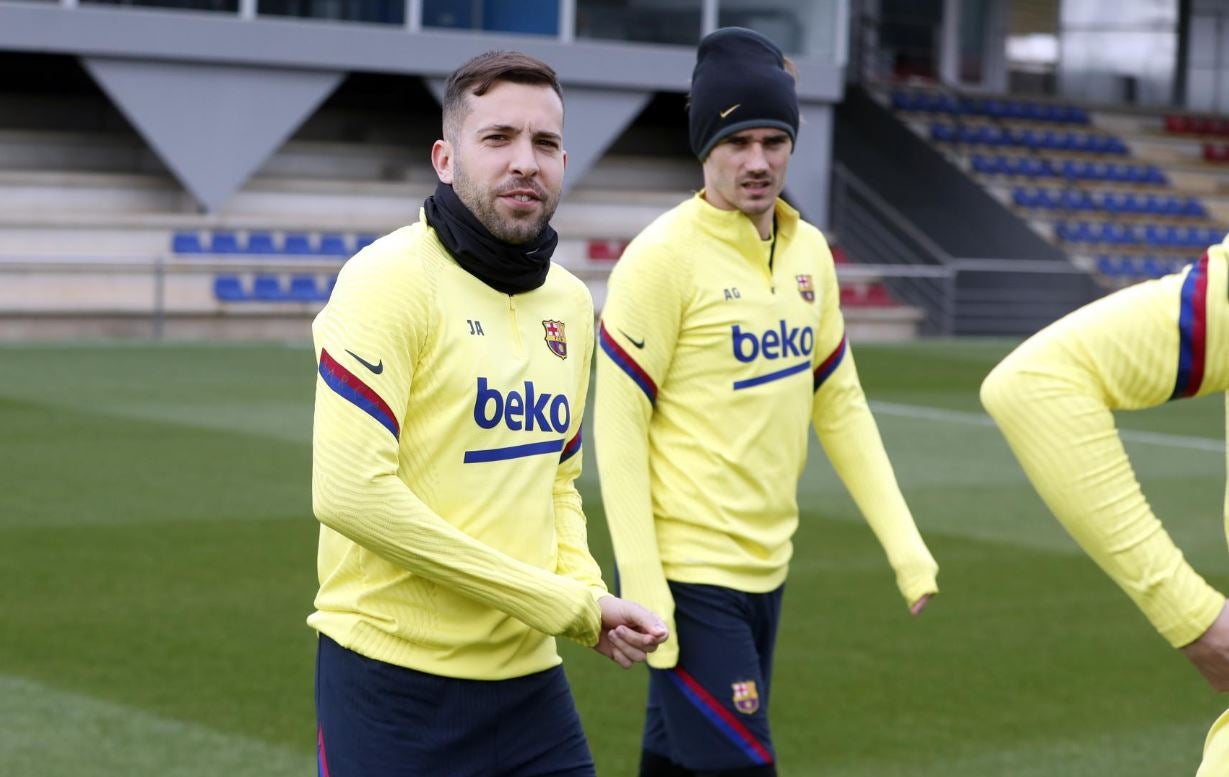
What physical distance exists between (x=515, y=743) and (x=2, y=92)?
26851 mm

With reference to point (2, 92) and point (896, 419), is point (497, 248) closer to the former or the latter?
point (896, 419)

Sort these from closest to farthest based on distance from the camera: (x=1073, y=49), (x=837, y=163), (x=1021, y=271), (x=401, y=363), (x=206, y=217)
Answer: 1. (x=401, y=363)
2. (x=206, y=217)
3. (x=1021, y=271)
4. (x=837, y=163)
5. (x=1073, y=49)

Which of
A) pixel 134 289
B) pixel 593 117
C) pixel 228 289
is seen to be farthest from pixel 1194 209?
pixel 134 289

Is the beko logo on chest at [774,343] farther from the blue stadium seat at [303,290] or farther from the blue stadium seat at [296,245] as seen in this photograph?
the blue stadium seat at [296,245]

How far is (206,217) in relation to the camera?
2675 cm

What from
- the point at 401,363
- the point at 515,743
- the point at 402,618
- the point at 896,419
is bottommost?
the point at 896,419

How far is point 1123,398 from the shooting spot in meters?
2.85

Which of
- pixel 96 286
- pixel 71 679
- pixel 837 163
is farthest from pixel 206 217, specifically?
pixel 71 679

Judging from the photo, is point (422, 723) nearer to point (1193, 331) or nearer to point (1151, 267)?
point (1193, 331)

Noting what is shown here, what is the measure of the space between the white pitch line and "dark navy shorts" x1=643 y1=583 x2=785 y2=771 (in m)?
12.1

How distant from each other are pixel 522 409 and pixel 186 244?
913 inches

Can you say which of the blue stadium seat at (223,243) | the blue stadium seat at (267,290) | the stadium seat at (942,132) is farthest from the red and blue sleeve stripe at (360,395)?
the stadium seat at (942,132)

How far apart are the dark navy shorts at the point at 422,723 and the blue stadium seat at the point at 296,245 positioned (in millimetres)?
23501

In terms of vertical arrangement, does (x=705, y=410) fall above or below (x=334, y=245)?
above
